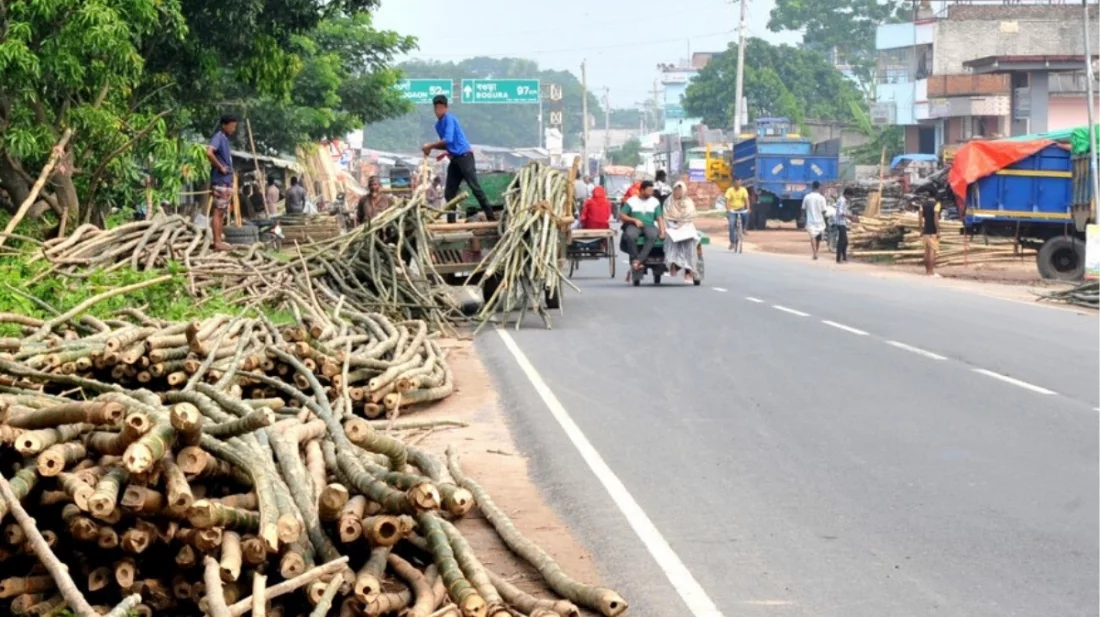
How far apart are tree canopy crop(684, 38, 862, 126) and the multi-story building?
7.91 m

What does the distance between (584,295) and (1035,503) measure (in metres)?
14.5

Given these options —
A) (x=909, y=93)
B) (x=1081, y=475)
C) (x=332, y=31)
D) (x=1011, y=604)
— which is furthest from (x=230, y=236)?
(x=909, y=93)

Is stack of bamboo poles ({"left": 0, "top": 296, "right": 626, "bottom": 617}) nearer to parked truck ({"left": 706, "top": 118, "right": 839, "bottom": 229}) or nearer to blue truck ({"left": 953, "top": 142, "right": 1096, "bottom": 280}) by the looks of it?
blue truck ({"left": 953, "top": 142, "right": 1096, "bottom": 280})

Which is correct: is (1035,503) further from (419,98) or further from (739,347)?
(419,98)

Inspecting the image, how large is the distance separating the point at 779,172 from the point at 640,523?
4693 cm

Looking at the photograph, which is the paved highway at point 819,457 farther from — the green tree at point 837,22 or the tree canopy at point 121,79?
the green tree at point 837,22

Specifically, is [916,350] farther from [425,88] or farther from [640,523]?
[425,88]

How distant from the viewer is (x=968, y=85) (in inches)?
2694

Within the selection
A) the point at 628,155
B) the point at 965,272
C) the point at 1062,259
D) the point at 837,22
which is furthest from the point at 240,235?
the point at 628,155

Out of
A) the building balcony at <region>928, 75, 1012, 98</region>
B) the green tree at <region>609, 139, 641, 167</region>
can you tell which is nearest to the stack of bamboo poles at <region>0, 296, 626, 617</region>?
the building balcony at <region>928, 75, 1012, 98</region>

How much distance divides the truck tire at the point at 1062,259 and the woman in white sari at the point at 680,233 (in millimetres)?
7801

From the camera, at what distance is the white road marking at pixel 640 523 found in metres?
6.66

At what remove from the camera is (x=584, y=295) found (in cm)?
2300

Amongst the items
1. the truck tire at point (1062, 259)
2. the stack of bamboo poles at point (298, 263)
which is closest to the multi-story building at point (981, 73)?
the truck tire at point (1062, 259)
